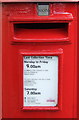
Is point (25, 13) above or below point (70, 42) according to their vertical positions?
above

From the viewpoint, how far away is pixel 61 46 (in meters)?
2.36

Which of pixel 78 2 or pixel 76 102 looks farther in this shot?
pixel 76 102

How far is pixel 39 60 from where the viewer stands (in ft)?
7.83

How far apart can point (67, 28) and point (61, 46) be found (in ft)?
0.57

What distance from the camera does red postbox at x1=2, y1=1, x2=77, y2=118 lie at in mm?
2332

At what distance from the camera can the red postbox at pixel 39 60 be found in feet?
7.65

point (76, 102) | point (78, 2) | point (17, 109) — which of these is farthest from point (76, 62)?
point (17, 109)

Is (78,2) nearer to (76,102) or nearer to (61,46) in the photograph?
(61,46)

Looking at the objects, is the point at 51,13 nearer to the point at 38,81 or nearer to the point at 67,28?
the point at 67,28

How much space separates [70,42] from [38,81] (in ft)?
1.50

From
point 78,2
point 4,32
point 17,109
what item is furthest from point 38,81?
point 78,2

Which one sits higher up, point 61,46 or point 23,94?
point 61,46

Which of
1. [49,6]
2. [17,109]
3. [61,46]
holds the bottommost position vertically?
[17,109]

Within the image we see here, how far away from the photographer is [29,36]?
2.36 meters
